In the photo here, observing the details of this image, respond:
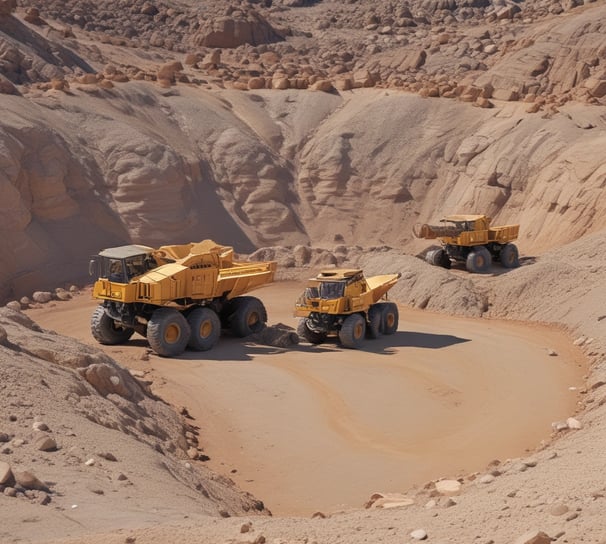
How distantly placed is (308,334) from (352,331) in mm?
1387

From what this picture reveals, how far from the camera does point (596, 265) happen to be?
87.0ft

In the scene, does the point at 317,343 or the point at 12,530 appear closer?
the point at 12,530

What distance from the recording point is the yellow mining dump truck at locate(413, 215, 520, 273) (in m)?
29.2

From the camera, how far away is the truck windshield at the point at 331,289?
22.0m

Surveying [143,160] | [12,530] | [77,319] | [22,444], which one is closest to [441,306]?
[77,319]

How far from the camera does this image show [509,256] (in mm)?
29719

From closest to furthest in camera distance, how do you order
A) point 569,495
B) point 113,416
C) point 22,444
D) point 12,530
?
point 12,530 → point 569,495 → point 22,444 → point 113,416

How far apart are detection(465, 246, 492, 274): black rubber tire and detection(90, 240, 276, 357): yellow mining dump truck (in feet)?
27.7

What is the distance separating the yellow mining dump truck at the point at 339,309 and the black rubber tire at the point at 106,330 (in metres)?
4.11

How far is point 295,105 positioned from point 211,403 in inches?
950

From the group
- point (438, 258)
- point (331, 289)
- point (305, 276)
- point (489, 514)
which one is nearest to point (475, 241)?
point (438, 258)

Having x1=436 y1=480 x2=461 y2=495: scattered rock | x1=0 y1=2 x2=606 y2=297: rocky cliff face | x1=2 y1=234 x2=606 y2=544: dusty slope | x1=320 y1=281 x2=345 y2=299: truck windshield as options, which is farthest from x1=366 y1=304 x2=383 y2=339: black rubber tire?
x1=436 y1=480 x2=461 y2=495: scattered rock

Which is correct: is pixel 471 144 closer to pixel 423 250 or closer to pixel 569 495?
pixel 423 250

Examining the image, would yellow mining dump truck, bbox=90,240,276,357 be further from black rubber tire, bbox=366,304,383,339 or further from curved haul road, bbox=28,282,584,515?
black rubber tire, bbox=366,304,383,339
